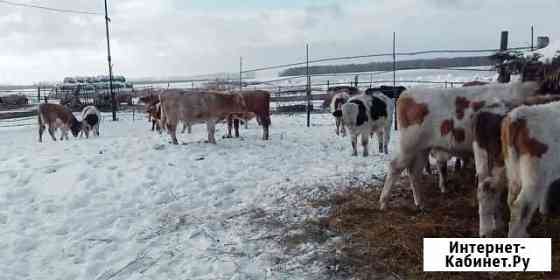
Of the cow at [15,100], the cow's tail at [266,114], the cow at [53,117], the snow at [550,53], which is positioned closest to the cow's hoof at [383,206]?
the snow at [550,53]

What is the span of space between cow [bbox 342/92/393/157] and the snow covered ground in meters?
0.48

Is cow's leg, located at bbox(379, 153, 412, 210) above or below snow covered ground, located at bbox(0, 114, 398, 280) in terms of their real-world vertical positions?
above

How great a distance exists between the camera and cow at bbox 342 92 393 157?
394 inches

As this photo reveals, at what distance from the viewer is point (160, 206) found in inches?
253

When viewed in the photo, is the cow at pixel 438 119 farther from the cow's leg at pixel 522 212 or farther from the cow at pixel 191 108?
the cow at pixel 191 108

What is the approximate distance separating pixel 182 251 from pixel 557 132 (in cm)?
340

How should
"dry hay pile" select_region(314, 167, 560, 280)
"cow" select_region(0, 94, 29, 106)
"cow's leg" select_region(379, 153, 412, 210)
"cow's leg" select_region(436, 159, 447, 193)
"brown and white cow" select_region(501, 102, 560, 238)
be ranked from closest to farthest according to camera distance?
1. "brown and white cow" select_region(501, 102, 560, 238)
2. "dry hay pile" select_region(314, 167, 560, 280)
3. "cow's leg" select_region(379, 153, 412, 210)
4. "cow's leg" select_region(436, 159, 447, 193)
5. "cow" select_region(0, 94, 29, 106)

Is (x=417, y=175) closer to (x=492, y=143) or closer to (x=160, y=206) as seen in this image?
(x=492, y=143)

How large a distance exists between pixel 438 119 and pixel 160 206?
360 centimetres

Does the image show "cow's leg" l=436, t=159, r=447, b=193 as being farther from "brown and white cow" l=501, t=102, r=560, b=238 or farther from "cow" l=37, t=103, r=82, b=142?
"cow" l=37, t=103, r=82, b=142

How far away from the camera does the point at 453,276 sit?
381 cm

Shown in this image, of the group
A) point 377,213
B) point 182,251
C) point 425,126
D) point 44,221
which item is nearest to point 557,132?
point 425,126

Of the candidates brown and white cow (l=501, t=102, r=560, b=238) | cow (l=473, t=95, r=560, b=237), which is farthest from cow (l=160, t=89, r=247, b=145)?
brown and white cow (l=501, t=102, r=560, b=238)

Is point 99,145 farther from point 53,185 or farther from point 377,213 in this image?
point 377,213
